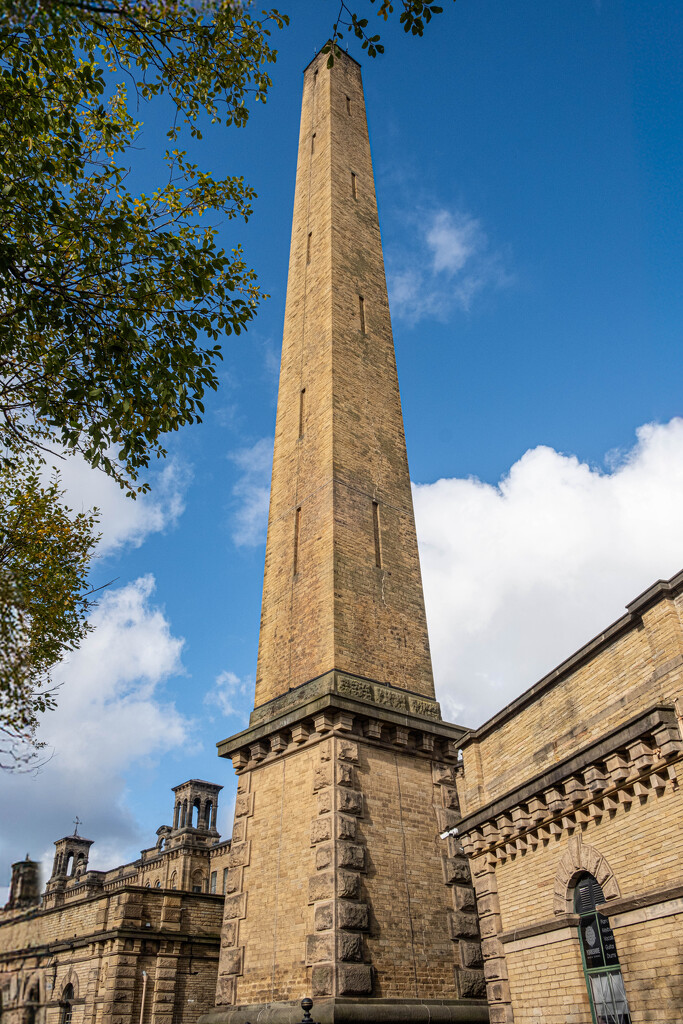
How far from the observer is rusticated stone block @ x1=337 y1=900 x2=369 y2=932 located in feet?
43.9

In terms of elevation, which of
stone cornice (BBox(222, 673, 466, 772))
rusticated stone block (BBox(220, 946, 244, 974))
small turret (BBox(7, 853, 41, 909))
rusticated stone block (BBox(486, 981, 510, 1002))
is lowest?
rusticated stone block (BBox(486, 981, 510, 1002))

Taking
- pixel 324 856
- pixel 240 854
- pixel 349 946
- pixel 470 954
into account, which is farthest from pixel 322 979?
pixel 240 854

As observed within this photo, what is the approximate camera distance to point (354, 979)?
1295 cm

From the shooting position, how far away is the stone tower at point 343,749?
1384 centimetres

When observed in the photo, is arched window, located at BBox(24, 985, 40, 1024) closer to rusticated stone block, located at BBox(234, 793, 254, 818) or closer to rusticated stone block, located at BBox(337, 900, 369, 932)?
rusticated stone block, located at BBox(234, 793, 254, 818)

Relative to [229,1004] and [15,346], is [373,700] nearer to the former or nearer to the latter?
[229,1004]

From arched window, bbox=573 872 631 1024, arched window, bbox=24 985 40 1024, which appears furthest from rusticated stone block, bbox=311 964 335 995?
arched window, bbox=24 985 40 1024

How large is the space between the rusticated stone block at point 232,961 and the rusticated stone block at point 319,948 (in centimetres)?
235

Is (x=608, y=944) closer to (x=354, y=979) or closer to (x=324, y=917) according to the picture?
(x=354, y=979)

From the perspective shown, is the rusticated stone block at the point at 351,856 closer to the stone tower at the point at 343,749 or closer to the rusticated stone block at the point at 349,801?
the stone tower at the point at 343,749

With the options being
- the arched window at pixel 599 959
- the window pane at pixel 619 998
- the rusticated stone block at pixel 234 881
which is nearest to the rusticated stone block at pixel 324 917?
the rusticated stone block at pixel 234 881

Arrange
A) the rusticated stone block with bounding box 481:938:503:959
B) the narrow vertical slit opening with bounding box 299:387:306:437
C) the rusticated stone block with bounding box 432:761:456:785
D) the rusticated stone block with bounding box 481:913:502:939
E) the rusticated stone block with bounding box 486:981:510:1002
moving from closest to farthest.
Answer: the rusticated stone block with bounding box 486:981:510:1002 → the rusticated stone block with bounding box 481:938:503:959 → the rusticated stone block with bounding box 481:913:502:939 → the rusticated stone block with bounding box 432:761:456:785 → the narrow vertical slit opening with bounding box 299:387:306:437

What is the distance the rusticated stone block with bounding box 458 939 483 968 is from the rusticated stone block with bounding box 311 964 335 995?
3.46 m

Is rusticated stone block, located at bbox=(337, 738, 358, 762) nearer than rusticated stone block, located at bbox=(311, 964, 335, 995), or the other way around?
rusticated stone block, located at bbox=(311, 964, 335, 995)
